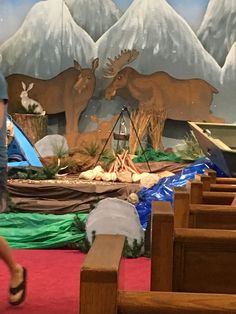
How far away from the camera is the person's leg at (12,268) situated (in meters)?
2.67

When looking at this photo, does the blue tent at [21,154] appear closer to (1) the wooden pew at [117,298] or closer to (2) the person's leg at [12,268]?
(2) the person's leg at [12,268]

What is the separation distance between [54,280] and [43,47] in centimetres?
545

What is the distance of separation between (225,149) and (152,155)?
4.17m

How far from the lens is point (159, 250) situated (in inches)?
44.3

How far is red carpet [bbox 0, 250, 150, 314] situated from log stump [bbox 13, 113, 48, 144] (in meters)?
3.60

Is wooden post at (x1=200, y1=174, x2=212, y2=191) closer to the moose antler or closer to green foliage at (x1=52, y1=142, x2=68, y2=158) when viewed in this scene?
green foliage at (x1=52, y1=142, x2=68, y2=158)

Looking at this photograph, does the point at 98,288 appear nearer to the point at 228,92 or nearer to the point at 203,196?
the point at 203,196

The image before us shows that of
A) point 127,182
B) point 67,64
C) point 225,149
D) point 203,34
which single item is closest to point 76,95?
point 67,64

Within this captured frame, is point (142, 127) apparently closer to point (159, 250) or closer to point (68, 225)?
point (68, 225)

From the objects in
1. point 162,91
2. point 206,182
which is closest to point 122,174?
point 162,91

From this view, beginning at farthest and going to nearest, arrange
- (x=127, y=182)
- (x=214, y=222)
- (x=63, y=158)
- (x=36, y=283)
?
1. (x=63, y=158)
2. (x=127, y=182)
3. (x=36, y=283)
4. (x=214, y=222)

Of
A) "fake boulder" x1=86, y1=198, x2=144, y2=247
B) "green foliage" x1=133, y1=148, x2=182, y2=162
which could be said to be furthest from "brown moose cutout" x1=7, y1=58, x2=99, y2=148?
"fake boulder" x1=86, y1=198, x2=144, y2=247

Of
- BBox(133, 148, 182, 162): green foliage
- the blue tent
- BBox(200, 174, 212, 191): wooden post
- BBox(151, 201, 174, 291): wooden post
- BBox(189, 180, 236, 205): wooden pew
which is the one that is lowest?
BBox(133, 148, 182, 162): green foliage

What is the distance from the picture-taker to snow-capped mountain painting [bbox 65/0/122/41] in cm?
851
